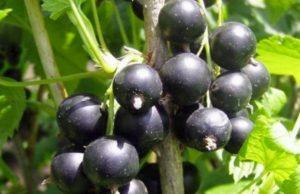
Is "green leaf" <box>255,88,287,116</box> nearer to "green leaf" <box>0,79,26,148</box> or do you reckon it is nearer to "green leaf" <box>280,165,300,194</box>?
"green leaf" <box>280,165,300,194</box>

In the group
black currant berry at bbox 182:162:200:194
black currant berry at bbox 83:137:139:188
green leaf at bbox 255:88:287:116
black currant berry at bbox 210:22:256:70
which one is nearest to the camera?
black currant berry at bbox 83:137:139:188

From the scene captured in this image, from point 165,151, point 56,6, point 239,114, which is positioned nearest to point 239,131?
point 239,114

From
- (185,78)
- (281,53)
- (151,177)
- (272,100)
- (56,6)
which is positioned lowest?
(272,100)

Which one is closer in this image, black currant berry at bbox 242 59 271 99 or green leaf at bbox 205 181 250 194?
black currant berry at bbox 242 59 271 99

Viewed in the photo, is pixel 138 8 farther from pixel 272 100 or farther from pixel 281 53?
pixel 272 100

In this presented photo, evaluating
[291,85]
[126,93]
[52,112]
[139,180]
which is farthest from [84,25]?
[291,85]

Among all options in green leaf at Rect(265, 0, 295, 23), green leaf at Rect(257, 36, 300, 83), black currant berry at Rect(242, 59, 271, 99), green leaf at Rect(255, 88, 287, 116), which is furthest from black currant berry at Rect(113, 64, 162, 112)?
green leaf at Rect(265, 0, 295, 23)
